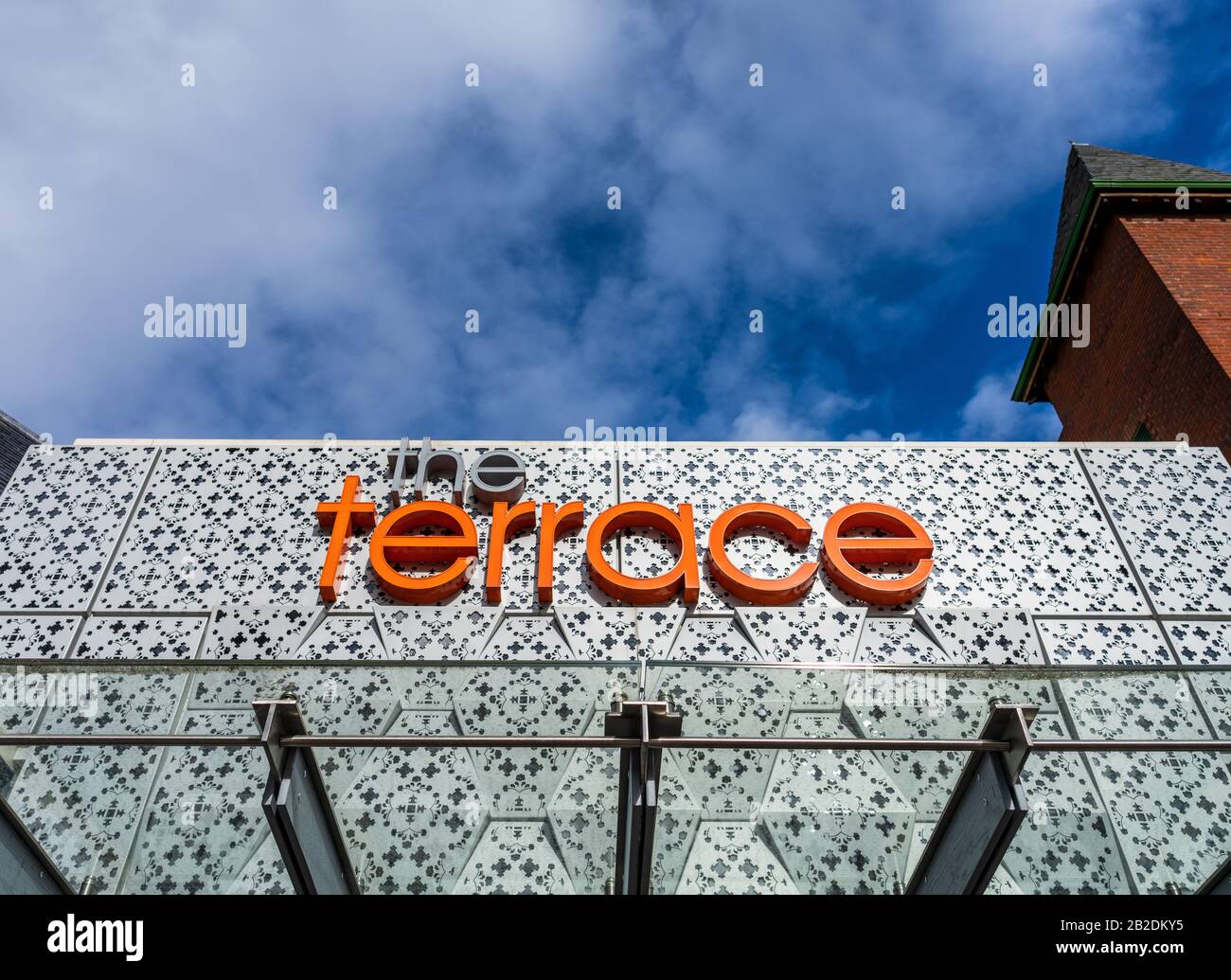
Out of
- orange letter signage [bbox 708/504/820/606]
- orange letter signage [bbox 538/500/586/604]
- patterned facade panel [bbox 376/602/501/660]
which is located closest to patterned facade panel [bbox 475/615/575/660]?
patterned facade panel [bbox 376/602/501/660]

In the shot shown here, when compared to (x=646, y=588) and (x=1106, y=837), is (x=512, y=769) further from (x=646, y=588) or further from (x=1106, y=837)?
(x=646, y=588)

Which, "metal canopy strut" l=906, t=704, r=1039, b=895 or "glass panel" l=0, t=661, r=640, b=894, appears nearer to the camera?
"metal canopy strut" l=906, t=704, r=1039, b=895

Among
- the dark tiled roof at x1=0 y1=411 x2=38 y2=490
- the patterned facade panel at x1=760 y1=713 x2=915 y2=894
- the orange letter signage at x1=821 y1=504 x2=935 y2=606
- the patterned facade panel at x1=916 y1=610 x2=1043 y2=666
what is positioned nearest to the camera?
the patterned facade panel at x1=760 y1=713 x2=915 y2=894

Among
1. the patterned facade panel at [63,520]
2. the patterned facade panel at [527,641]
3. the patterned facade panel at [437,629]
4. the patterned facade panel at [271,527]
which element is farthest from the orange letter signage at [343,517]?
the patterned facade panel at [63,520]

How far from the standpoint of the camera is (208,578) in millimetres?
11023

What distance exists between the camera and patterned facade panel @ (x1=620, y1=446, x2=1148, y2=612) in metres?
11.1

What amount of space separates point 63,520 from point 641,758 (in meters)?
9.24

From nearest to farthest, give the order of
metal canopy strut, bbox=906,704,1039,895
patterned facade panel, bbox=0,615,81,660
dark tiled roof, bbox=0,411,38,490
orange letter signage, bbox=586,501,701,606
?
metal canopy strut, bbox=906,704,1039,895, patterned facade panel, bbox=0,615,81,660, orange letter signage, bbox=586,501,701,606, dark tiled roof, bbox=0,411,38,490

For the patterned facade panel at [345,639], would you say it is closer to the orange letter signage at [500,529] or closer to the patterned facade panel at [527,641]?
the patterned facade panel at [527,641]

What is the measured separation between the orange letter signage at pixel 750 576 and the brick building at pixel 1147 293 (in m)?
6.31

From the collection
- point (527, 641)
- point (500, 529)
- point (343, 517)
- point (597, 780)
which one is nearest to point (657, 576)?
point (527, 641)

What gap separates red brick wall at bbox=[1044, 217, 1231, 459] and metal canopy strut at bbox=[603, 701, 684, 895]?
11355mm

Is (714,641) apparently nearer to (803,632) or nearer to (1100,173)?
(803,632)
